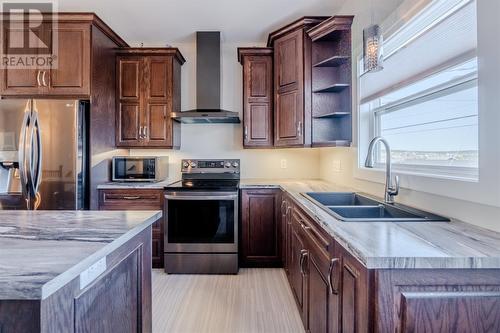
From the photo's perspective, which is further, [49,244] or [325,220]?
[325,220]

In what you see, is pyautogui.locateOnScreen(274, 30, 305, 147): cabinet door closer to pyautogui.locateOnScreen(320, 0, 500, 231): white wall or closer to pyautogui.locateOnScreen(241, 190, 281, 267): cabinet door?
pyautogui.locateOnScreen(241, 190, 281, 267): cabinet door

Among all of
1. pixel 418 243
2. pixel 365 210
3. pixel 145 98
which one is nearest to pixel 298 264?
pixel 365 210

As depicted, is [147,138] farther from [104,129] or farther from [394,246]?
[394,246]

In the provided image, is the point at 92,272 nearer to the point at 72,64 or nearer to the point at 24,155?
the point at 24,155

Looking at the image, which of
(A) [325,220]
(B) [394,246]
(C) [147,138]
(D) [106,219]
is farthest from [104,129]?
(B) [394,246]

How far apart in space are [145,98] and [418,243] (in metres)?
3.08

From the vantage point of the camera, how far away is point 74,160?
2.65 metres

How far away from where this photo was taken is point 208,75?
11.5 feet

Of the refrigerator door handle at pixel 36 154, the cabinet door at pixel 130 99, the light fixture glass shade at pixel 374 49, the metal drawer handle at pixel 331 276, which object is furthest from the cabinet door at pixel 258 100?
the metal drawer handle at pixel 331 276

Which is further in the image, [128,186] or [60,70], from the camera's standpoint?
[128,186]

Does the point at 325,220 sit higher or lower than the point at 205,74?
lower

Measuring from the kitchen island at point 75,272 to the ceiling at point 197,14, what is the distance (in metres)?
2.17

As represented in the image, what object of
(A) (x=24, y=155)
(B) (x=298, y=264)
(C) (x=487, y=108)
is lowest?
(B) (x=298, y=264)

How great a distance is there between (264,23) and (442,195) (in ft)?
8.28
